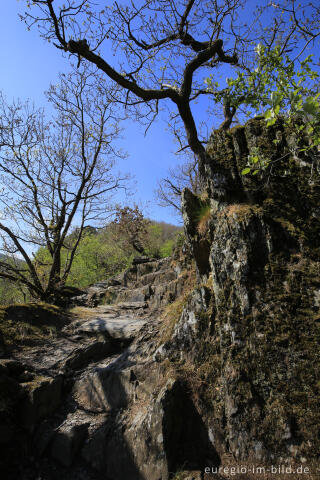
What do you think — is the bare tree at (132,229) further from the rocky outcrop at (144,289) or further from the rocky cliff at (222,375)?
→ the rocky cliff at (222,375)

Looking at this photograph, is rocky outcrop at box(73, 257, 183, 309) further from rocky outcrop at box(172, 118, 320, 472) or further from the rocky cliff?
rocky outcrop at box(172, 118, 320, 472)

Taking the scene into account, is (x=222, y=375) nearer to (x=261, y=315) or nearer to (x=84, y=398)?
(x=261, y=315)

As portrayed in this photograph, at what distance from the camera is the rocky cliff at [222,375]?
320 centimetres

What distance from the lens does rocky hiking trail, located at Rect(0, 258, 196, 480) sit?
12.3 ft

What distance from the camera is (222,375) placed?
3701mm

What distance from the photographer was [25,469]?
12.2 ft

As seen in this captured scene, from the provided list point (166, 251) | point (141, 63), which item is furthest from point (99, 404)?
point (166, 251)

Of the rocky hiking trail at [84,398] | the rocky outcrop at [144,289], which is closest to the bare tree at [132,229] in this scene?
the rocky outcrop at [144,289]

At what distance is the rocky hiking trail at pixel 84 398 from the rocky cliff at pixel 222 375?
0.02 metres

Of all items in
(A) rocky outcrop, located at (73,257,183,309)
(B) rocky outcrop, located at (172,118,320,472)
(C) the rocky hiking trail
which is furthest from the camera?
(A) rocky outcrop, located at (73,257,183,309)

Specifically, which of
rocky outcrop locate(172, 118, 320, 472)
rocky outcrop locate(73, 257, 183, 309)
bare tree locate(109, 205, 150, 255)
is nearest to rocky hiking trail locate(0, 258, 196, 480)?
rocky outcrop locate(172, 118, 320, 472)

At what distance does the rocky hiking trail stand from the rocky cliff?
0.07ft

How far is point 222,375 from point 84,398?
2.78 meters

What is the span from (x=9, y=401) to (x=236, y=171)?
18.7 feet
